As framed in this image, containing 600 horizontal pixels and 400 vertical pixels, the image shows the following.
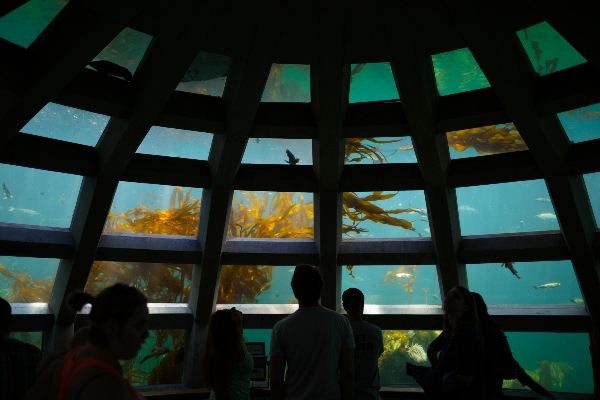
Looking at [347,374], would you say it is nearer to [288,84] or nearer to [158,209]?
[288,84]

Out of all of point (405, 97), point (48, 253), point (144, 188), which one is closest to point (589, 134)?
point (405, 97)

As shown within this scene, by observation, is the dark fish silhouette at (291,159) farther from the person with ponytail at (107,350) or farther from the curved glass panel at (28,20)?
the person with ponytail at (107,350)

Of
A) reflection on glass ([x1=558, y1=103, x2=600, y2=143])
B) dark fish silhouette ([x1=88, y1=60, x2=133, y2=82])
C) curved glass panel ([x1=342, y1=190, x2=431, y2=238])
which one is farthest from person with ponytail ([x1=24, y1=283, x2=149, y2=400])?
curved glass panel ([x1=342, y1=190, x2=431, y2=238])

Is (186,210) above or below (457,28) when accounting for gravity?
below

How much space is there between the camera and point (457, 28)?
5660mm

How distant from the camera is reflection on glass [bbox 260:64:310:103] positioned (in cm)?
715

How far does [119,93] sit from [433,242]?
6.15 meters

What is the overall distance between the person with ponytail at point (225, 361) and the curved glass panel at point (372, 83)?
4806 mm

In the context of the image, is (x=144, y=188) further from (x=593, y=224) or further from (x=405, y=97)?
(x=593, y=224)

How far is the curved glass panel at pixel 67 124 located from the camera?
720 cm

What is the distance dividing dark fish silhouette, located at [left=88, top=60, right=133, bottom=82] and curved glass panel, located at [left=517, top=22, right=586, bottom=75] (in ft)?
17.0

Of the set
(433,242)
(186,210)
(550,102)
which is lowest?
(433,242)

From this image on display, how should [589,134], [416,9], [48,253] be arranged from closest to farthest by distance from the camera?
1. [416,9]
2. [589,134]
3. [48,253]

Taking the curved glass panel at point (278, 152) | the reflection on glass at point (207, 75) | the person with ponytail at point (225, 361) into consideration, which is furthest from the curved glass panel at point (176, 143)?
the person with ponytail at point (225, 361)
